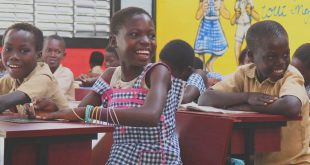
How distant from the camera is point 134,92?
1942 mm

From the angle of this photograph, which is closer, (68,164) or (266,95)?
(68,164)

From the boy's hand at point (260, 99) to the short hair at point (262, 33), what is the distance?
0.28 meters

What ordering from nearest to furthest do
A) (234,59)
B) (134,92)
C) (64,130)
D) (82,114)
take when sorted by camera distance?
1. (64,130)
2. (82,114)
3. (134,92)
4. (234,59)

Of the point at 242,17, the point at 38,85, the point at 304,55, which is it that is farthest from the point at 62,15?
the point at 38,85

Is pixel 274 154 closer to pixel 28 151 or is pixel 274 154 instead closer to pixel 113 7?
pixel 28 151

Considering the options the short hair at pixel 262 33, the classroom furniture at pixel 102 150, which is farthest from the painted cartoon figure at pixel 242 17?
the classroom furniture at pixel 102 150

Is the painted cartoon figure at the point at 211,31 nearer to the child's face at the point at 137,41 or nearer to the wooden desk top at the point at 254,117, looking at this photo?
the wooden desk top at the point at 254,117

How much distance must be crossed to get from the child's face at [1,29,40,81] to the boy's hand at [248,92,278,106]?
3.27 ft

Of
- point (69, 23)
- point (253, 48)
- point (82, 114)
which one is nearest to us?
point (82, 114)

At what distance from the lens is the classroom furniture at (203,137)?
209cm

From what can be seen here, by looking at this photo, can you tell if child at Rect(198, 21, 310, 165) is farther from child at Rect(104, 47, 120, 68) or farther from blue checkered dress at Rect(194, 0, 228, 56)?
blue checkered dress at Rect(194, 0, 228, 56)

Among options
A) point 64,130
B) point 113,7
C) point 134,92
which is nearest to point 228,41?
point 113,7

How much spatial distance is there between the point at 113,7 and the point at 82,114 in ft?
17.9

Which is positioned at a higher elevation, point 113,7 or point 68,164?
point 113,7
